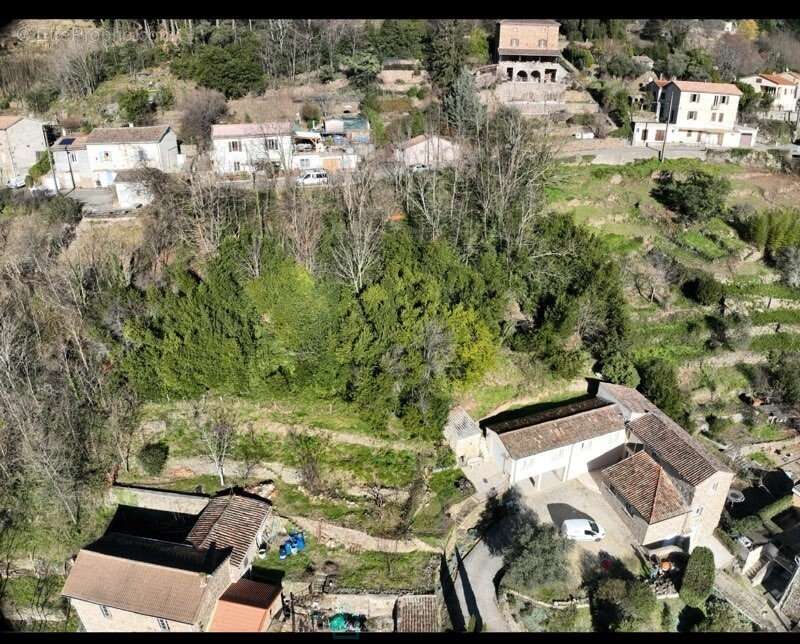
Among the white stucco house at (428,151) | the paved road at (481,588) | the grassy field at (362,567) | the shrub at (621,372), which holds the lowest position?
the paved road at (481,588)

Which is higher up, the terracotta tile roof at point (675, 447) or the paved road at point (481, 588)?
the terracotta tile roof at point (675, 447)

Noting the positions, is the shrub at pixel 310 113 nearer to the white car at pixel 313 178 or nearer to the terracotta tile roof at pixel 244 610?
the white car at pixel 313 178

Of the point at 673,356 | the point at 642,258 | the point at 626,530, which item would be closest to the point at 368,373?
the point at 626,530

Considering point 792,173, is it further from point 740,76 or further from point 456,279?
point 456,279

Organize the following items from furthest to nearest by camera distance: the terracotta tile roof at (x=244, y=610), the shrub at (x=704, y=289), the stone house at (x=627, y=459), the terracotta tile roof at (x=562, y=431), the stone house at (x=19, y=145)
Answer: the stone house at (x=19, y=145)
the shrub at (x=704, y=289)
the terracotta tile roof at (x=562, y=431)
the stone house at (x=627, y=459)
the terracotta tile roof at (x=244, y=610)

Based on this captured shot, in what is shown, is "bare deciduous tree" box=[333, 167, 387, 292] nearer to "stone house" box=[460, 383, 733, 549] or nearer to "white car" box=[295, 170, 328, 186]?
"white car" box=[295, 170, 328, 186]

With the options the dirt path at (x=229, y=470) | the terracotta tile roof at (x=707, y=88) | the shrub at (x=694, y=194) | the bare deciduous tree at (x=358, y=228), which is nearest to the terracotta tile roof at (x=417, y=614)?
the dirt path at (x=229, y=470)

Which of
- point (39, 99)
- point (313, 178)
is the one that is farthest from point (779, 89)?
point (39, 99)
